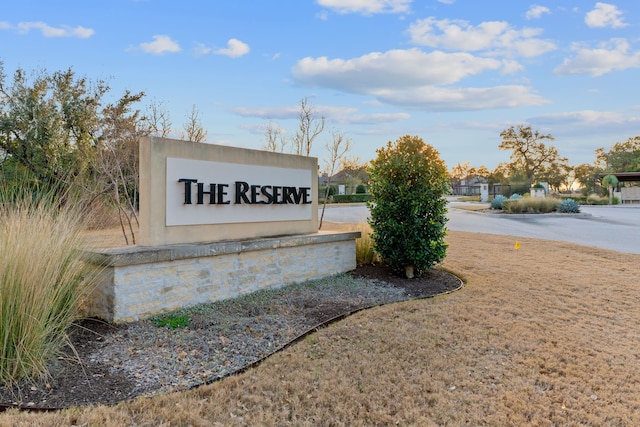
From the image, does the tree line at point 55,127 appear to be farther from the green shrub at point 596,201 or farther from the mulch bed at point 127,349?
the green shrub at point 596,201

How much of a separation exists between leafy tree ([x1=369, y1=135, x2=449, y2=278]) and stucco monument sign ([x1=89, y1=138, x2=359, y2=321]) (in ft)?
2.58

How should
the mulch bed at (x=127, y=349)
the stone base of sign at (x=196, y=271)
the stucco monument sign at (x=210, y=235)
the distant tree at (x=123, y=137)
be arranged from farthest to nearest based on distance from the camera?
the distant tree at (x=123, y=137), the stucco monument sign at (x=210, y=235), the stone base of sign at (x=196, y=271), the mulch bed at (x=127, y=349)

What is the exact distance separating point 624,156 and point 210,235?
2132 inches

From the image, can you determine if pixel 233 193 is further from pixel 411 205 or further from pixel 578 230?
pixel 578 230

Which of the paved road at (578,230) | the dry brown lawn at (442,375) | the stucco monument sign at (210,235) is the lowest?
the dry brown lawn at (442,375)

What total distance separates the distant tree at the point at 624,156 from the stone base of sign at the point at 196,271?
166ft

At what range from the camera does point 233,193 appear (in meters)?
5.62

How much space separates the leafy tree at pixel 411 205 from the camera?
21.0ft

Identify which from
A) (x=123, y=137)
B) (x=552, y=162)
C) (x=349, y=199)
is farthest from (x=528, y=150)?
(x=123, y=137)

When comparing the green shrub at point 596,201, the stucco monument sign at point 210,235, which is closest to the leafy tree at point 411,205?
the stucco monument sign at point 210,235

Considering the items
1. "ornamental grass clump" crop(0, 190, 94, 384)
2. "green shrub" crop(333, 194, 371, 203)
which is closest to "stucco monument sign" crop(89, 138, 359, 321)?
"ornamental grass clump" crop(0, 190, 94, 384)

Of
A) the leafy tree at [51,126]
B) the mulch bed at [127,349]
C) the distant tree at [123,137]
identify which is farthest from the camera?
the leafy tree at [51,126]

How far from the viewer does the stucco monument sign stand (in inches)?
173

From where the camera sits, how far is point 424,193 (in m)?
6.35
